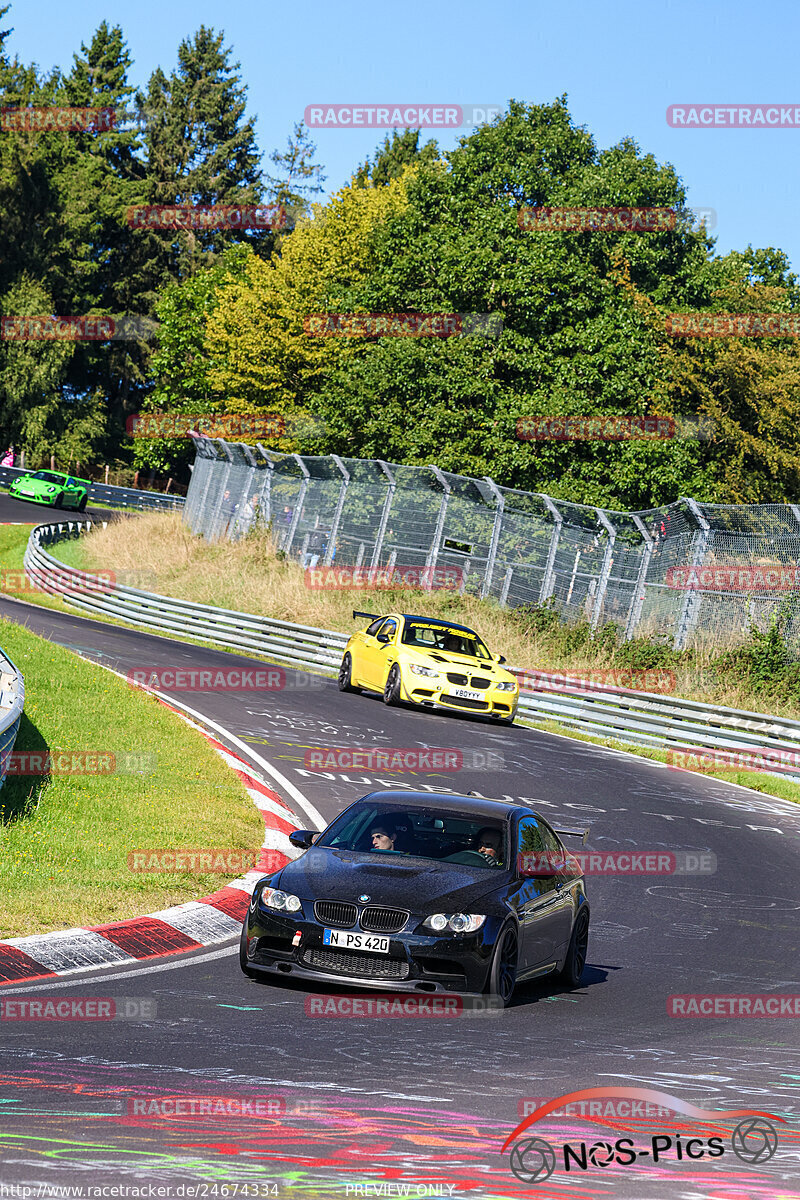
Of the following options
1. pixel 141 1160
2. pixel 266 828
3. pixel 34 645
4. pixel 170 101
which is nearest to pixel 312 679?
pixel 34 645

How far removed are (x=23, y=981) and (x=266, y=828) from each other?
5.80 metres

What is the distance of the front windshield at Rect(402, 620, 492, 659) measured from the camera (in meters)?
24.4

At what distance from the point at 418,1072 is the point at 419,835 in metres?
2.88

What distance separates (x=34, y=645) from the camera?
2236cm

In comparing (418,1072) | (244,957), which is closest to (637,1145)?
(418,1072)
